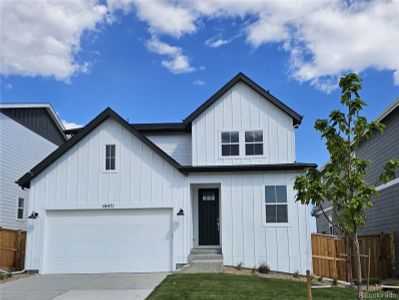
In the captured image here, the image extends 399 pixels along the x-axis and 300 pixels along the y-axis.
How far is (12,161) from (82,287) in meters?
11.1

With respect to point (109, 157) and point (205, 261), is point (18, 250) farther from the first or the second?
point (205, 261)

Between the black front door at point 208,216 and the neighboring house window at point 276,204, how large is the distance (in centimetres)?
225

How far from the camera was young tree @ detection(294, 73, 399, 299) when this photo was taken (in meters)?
6.85

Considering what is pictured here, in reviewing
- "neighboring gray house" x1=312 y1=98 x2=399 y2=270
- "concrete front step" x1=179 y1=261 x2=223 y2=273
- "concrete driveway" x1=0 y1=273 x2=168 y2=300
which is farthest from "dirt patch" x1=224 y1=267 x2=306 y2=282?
"neighboring gray house" x1=312 y1=98 x2=399 y2=270

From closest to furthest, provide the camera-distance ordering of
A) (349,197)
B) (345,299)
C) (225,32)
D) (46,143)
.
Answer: (349,197), (345,299), (225,32), (46,143)

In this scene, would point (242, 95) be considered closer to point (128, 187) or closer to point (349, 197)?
point (128, 187)

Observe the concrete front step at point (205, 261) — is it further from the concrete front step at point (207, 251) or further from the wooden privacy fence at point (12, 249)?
the wooden privacy fence at point (12, 249)

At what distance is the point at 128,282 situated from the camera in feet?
43.4

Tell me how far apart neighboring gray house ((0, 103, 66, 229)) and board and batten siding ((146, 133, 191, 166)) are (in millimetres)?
7646

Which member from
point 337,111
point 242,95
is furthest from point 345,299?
point 242,95

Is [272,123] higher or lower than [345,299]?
higher

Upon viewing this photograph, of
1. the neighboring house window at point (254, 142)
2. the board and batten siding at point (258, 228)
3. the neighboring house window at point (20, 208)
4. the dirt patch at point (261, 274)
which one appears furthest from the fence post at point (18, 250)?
the neighboring house window at point (254, 142)

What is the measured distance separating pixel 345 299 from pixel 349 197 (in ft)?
14.6

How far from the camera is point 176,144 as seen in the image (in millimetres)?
18750
